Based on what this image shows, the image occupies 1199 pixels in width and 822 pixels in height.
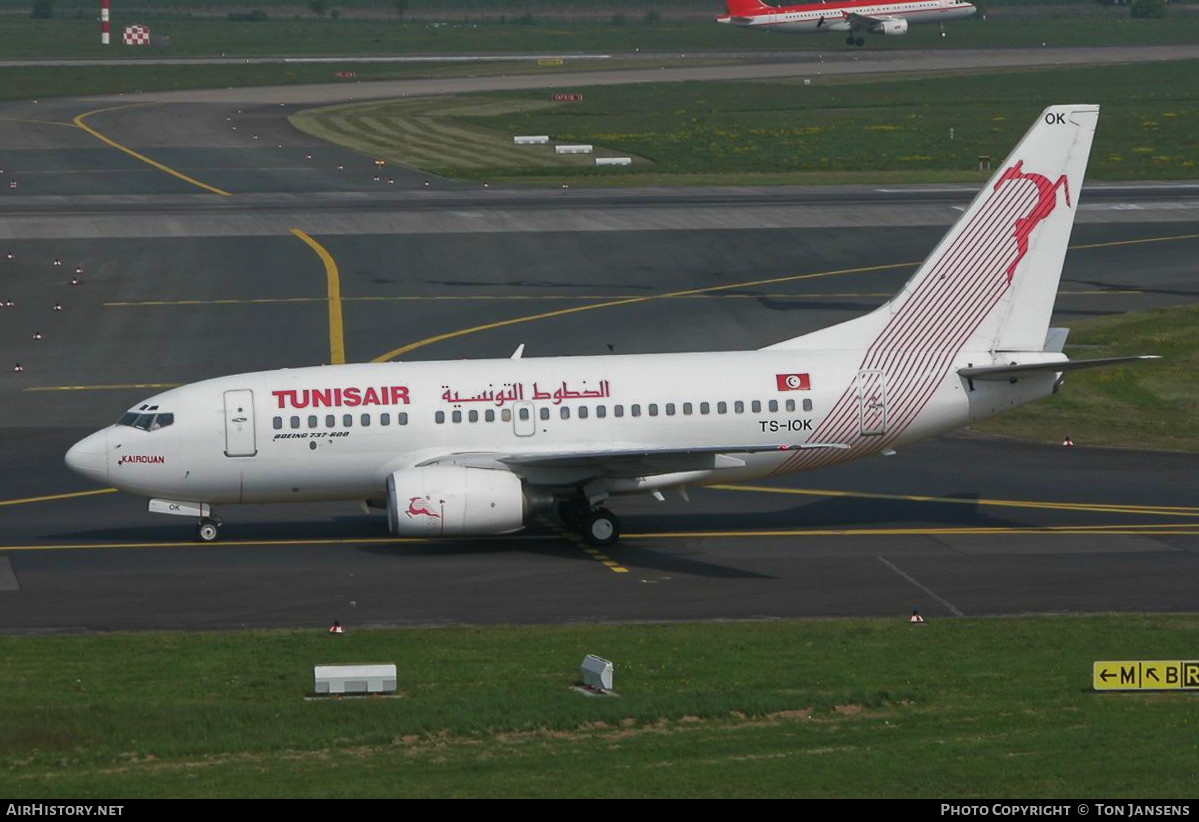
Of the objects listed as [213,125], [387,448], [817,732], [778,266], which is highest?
[213,125]

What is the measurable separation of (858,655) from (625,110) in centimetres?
11059

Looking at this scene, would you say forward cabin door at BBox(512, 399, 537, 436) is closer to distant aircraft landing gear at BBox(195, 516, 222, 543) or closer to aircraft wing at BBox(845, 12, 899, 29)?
distant aircraft landing gear at BBox(195, 516, 222, 543)

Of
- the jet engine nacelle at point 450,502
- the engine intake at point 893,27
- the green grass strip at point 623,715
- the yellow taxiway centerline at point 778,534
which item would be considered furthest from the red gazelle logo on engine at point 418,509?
the engine intake at point 893,27

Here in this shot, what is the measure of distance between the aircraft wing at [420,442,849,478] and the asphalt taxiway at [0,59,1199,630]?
1975mm

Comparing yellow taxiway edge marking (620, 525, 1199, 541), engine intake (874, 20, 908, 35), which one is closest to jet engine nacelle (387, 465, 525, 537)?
yellow taxiway edge marking (620, 525, 1199, 541)

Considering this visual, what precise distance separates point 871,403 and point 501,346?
22.4 meters

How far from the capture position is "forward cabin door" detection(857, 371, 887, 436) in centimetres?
4034

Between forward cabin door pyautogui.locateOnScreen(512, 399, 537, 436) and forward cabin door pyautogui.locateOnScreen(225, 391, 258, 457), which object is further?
forward cabin door pyautogui.locateOnScreen(512, 399, 537, 436)

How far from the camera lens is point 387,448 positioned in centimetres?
3959

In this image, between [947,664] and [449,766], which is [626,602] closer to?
[947,664]

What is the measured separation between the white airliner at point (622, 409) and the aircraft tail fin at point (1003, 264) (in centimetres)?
4

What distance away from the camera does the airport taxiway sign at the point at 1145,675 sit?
27594mm

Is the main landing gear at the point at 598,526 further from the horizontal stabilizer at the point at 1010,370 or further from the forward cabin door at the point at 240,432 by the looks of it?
the horizontal stabilizer at the point at 1010,370

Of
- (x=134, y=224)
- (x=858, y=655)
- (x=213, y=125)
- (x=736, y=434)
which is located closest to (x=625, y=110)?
(x=213, y=125)
